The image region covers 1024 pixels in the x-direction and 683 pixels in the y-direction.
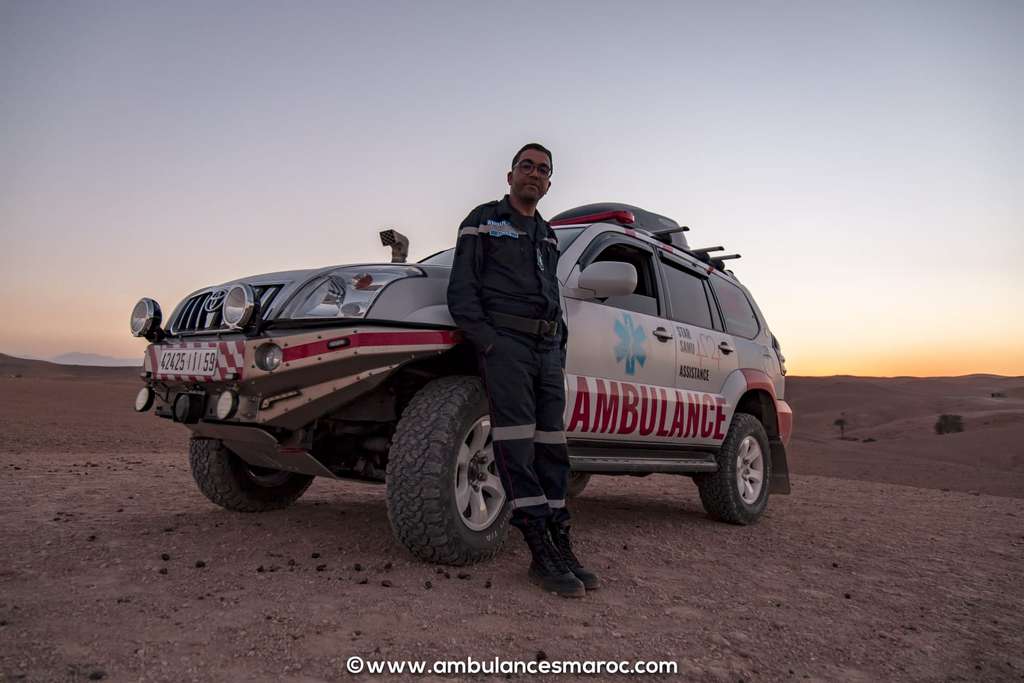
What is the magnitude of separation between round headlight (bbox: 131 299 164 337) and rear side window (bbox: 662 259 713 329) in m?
3.35

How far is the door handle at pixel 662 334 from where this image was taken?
4873 mm

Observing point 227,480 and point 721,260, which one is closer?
point 227,480

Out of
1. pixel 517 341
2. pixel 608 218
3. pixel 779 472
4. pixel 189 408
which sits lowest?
pixel 779 472

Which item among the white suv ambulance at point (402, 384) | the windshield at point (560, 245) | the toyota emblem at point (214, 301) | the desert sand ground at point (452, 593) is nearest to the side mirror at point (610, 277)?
the white suv ambulance at point (402, 384)

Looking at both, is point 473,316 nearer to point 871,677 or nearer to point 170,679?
point 170,679

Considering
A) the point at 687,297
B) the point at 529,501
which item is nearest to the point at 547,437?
the point at 529,501

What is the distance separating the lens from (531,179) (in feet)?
11.8

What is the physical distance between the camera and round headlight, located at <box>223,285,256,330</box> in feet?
10.8

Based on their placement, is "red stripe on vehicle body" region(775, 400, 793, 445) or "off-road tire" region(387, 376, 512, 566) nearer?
"off-road tire" region(387, 376, 512, 566)

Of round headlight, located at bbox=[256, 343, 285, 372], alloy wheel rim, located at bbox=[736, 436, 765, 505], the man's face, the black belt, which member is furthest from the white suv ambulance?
alloy wheel rim, located at bbox=[736, 436, 765, 505]

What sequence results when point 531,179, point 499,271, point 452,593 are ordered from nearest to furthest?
point 452,593 < point 499,271 < point 531,179

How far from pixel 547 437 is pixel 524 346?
459mm

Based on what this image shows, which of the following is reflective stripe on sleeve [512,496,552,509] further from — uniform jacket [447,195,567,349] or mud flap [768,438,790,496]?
mud flap [768,438,790,496]

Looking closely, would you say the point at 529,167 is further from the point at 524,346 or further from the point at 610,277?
the point at 524,346
